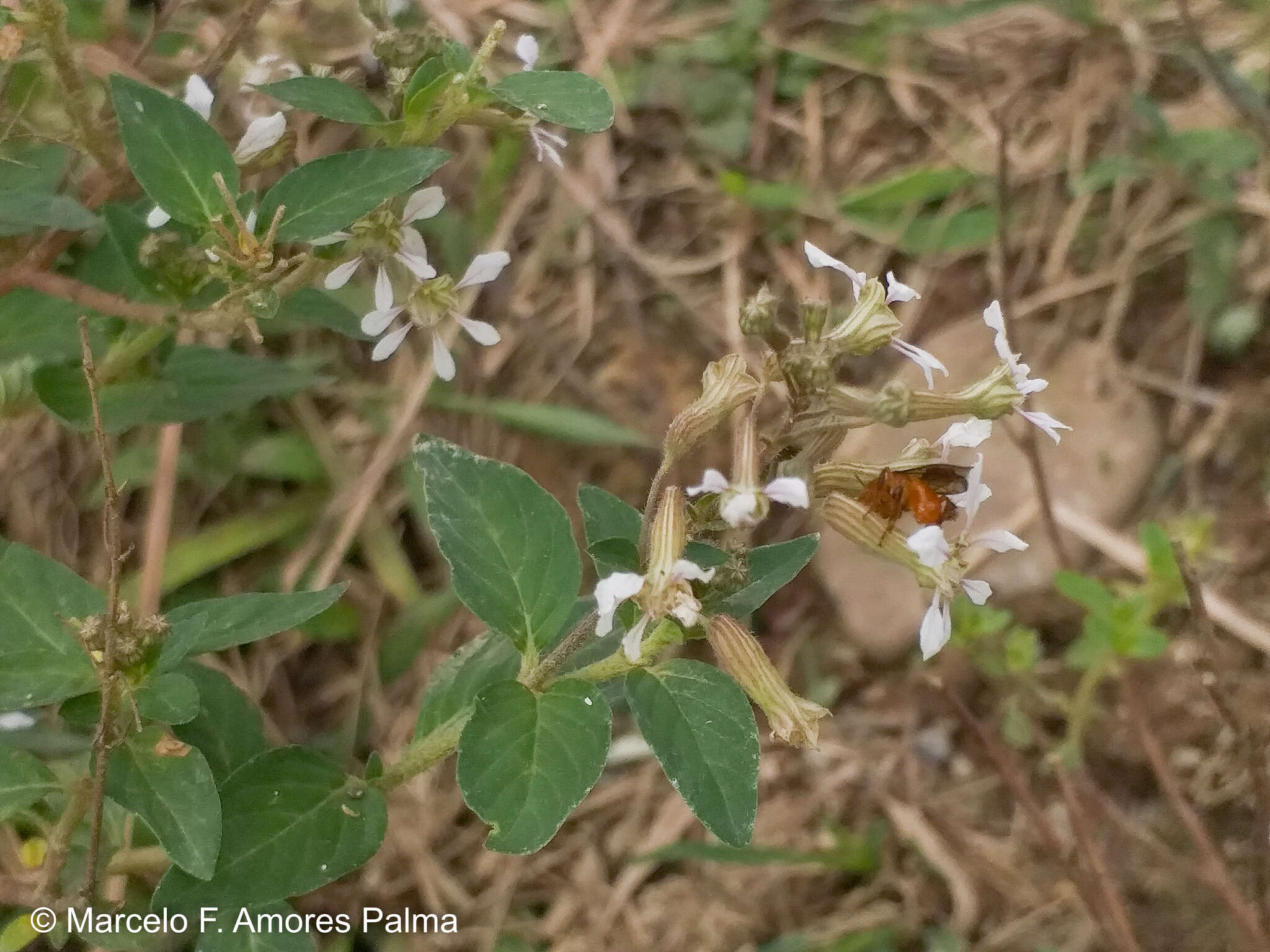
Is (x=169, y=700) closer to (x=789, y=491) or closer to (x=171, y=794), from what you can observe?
(x=171, y=794)

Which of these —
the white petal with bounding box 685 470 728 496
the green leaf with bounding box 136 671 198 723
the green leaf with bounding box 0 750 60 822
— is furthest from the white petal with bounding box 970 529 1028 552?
the green leaf with bounding box 0 750 60 822

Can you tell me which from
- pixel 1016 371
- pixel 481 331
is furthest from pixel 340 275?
pixel 1016 371

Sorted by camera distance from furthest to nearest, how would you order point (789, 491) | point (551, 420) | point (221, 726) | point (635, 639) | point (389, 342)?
point (551, 420) → point (221, 726) → point (389, 342) → point (635, 639) → point (789, 491)

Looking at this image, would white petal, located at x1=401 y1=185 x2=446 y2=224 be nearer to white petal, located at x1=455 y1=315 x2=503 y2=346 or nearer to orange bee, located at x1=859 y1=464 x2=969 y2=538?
white petal, located at x1=455 y1=315 x2=503 y2=346

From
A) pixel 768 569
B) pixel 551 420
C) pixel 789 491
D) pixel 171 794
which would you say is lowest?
pixel 551 420

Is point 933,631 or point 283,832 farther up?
point 933,631

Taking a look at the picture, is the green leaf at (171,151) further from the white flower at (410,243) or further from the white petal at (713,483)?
the white petal at (713,483)

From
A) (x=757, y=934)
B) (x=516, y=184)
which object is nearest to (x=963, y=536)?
(x=757, y=934)
